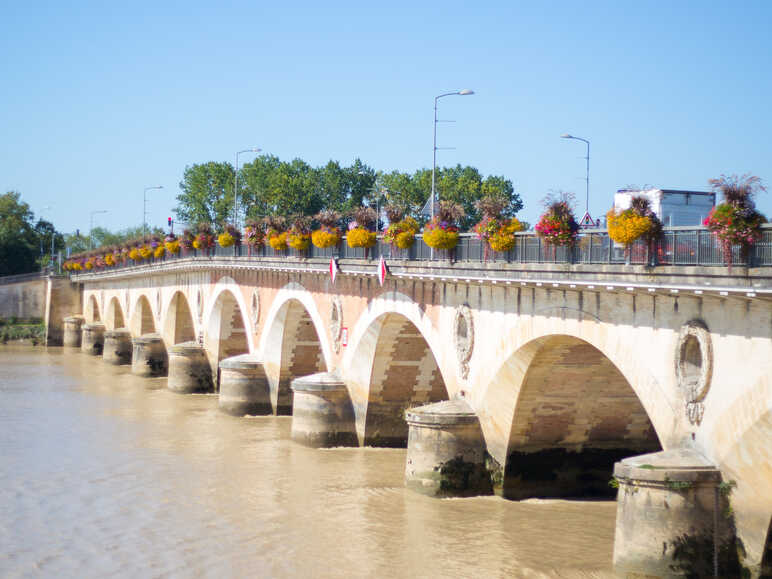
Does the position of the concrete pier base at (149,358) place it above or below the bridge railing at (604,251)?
below

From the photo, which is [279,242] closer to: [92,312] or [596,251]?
[596,251]

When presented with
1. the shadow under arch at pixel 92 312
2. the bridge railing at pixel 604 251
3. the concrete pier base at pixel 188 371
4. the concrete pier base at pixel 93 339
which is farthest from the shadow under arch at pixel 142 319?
the bridge railing at pixel 604 251

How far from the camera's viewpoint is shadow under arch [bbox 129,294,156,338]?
64.6m

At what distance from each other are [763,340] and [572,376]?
8.00 metres

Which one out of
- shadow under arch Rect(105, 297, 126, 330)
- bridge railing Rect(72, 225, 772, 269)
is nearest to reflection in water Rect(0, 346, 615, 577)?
bridge railing Rect(72, 225, 772, 269)

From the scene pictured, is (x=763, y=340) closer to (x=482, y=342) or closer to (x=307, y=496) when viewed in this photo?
(x=482, y=342)

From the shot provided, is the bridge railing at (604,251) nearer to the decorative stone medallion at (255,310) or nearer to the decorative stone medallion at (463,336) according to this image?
the decorative stone medallion at (463,336)

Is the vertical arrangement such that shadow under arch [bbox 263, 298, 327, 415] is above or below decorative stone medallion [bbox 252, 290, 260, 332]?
below

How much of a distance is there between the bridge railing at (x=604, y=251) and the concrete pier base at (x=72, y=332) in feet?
181

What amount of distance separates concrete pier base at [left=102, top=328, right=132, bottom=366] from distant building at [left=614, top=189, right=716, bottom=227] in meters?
49.0

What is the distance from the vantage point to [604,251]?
17.0 m

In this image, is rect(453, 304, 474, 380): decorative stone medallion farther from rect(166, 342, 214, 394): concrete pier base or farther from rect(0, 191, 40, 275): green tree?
rect(0, 191, 40, 275): green tree

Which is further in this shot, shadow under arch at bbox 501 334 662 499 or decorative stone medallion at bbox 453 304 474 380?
decorative stone medallion at bbox 453 304 474 380

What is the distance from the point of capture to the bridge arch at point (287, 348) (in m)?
37.2
